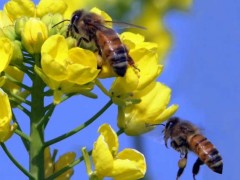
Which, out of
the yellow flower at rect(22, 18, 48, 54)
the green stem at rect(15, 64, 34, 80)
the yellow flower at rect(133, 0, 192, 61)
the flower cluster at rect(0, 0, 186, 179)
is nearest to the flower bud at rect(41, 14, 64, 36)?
the flower cluster at rect(0, 0, 186, 179)

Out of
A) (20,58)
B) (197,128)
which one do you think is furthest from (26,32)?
(197,128)

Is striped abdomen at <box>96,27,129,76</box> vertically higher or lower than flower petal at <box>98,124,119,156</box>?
higher

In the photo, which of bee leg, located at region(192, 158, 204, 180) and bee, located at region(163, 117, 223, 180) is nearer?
bee, located at region(163, 117, 223, 180)

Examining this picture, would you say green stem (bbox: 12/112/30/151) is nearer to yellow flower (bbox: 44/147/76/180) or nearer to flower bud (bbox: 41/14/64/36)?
yellow flower (bbox: 44/147/76/180)

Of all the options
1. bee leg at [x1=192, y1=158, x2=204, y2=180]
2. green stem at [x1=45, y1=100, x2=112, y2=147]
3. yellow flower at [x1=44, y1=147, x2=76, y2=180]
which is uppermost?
green stem at [x1=45, y1=100, x2=112, y2=147]

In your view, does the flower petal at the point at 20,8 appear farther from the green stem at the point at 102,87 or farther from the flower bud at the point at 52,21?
the green stem at the point at 102,87

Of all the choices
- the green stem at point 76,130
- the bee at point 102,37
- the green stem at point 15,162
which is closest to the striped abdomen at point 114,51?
the bee at point 102,37
